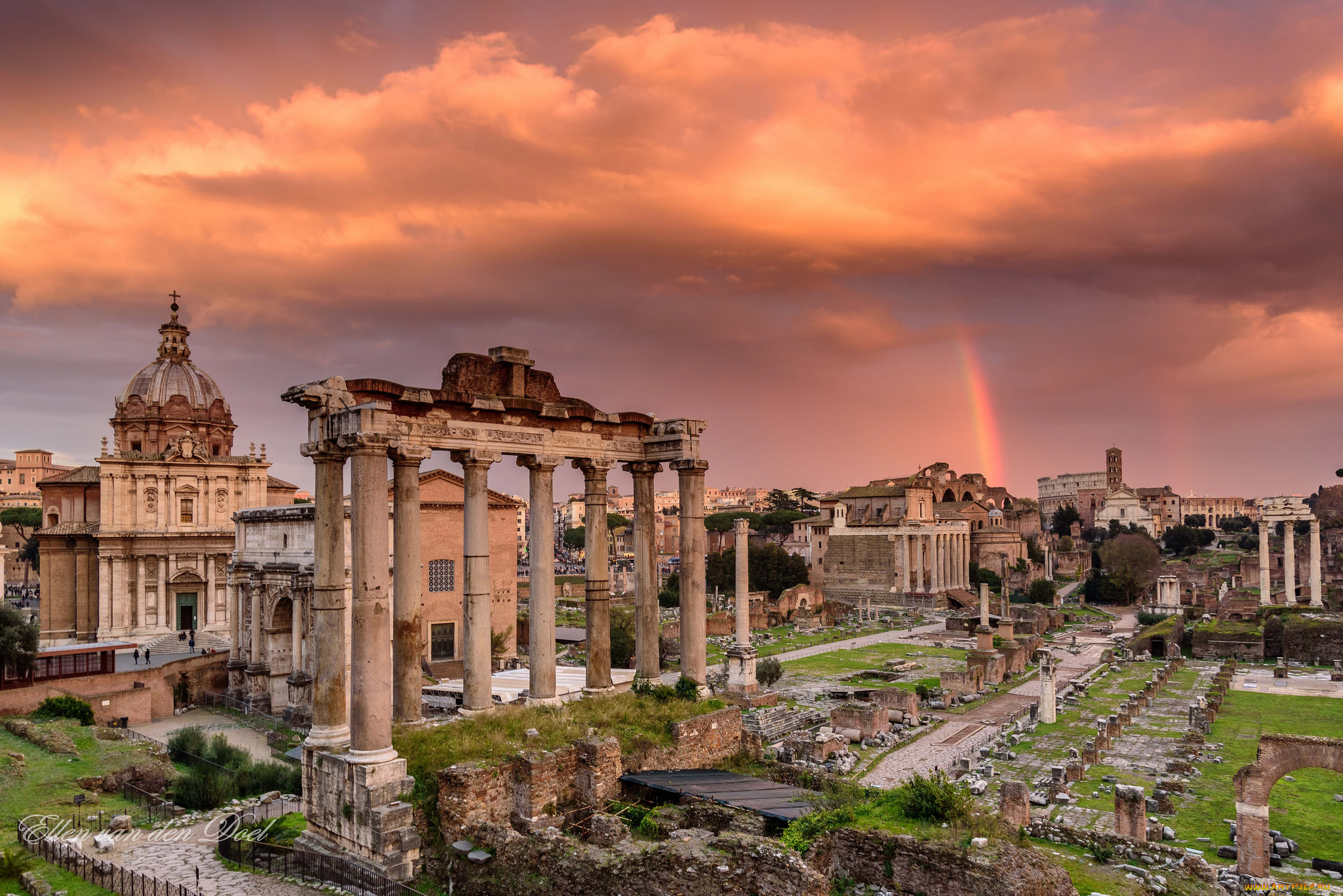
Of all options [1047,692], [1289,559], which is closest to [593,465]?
[1047,692]

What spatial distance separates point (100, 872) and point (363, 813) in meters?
4.83

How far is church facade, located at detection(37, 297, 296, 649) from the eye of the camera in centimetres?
4022

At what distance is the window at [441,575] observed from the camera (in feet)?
129

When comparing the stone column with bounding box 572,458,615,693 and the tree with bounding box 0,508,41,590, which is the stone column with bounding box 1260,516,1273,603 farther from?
the tree with bounding box 0,508,41,590

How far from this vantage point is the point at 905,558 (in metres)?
84.7

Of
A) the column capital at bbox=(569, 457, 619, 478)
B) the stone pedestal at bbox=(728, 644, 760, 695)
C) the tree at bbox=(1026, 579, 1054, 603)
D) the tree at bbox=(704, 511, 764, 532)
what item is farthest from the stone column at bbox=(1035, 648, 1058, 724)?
the tree at bbox=(704, 511, 764, 532)

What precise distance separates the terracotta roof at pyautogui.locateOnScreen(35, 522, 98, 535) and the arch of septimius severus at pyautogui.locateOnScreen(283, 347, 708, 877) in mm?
34214

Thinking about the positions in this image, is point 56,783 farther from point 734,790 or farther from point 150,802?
point 734,790

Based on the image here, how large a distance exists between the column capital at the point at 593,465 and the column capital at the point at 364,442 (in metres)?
4.45

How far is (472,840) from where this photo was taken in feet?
38.6

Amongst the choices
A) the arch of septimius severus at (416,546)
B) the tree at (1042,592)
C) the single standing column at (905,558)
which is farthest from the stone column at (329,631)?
the single standing column at (905,558)

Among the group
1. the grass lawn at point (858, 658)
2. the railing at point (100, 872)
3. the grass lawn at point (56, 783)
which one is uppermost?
the railing at point (100, 872)

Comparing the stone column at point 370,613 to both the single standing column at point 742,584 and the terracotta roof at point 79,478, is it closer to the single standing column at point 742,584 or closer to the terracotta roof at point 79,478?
the single standing column at point 742,584

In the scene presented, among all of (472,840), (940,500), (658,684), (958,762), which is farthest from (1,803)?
(940,500)
